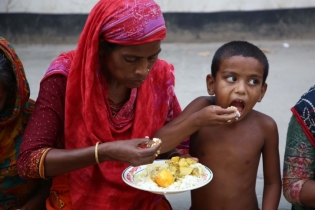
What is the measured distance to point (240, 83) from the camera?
2.60 metres

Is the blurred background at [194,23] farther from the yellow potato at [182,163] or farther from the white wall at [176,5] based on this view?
the yellow potato at [182,163]

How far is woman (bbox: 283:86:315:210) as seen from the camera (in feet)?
8.24

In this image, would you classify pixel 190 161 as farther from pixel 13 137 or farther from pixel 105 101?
pixel 13 137

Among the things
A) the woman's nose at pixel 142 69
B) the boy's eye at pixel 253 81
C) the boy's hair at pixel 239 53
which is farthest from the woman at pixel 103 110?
the boy's eye at pixel 253 81

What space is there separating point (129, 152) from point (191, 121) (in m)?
0.46

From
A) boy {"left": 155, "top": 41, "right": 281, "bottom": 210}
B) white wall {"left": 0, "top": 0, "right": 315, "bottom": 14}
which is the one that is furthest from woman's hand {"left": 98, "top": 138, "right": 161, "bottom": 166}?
white wall {"left": 0, "top": 0, "right": 315, "bottom": 14}

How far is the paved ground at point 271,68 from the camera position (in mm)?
5234

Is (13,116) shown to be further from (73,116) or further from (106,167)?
(106,167)

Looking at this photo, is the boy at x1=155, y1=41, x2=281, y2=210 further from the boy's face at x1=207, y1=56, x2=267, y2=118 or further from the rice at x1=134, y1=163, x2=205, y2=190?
the rice at x1=134, y1=163, x2=205, y2=190

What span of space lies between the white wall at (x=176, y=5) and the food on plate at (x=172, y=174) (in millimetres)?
5382

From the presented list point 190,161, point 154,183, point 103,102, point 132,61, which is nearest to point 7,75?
point 103,102

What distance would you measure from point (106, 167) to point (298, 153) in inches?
35.3

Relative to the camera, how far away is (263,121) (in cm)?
274

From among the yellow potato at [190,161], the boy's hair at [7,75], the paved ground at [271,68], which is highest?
the boy's hair at [7,75]
